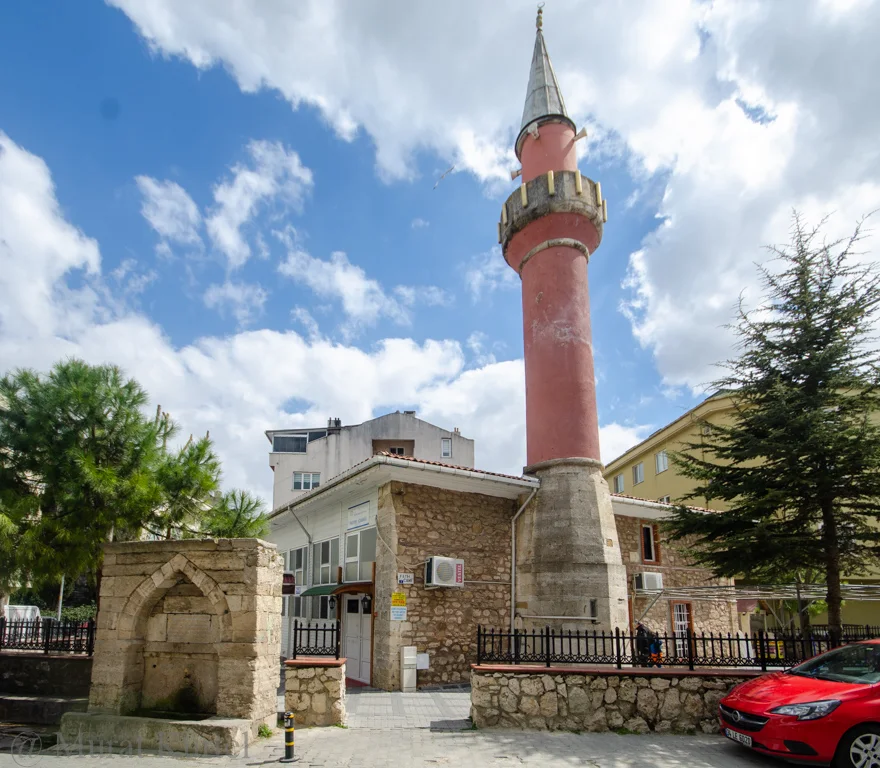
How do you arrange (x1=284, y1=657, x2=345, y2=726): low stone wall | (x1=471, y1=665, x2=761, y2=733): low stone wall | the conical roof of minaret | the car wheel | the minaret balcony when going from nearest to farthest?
the car wheel → (x1=471, y1=665, x2=761, y2=733): low stone wall → (x1=284, y1=657, x2=345, y2=726): low stone wall → the minaret balcony → the conical roof of minaret

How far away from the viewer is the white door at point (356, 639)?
13891mm

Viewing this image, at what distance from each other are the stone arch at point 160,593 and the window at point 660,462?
2509cm

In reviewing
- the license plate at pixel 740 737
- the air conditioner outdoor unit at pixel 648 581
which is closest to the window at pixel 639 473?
the air conditioner outdoor unit at pixel 648 581

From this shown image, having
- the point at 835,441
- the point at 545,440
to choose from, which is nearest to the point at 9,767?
Result: the point at 545,440

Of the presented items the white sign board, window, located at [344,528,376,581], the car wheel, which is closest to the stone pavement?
the car wheel

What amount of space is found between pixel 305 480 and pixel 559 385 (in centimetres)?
2241

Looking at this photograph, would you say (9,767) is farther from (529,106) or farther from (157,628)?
(529,106)

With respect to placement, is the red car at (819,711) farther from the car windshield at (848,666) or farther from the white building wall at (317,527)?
the white building wall at (317,527)

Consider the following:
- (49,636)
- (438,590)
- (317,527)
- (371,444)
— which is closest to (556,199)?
(438,590)

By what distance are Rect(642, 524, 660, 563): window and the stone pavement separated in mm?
9638

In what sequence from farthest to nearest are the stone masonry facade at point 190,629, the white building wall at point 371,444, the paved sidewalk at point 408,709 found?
the white building wall at point 371,444
the paved sidewalk at point 408,709
the stone masonry facade at point 190,629

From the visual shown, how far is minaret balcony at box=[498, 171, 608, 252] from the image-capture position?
15578mm

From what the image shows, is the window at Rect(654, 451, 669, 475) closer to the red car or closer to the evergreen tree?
the evergreen tree

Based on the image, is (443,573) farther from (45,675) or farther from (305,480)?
(305,480)
